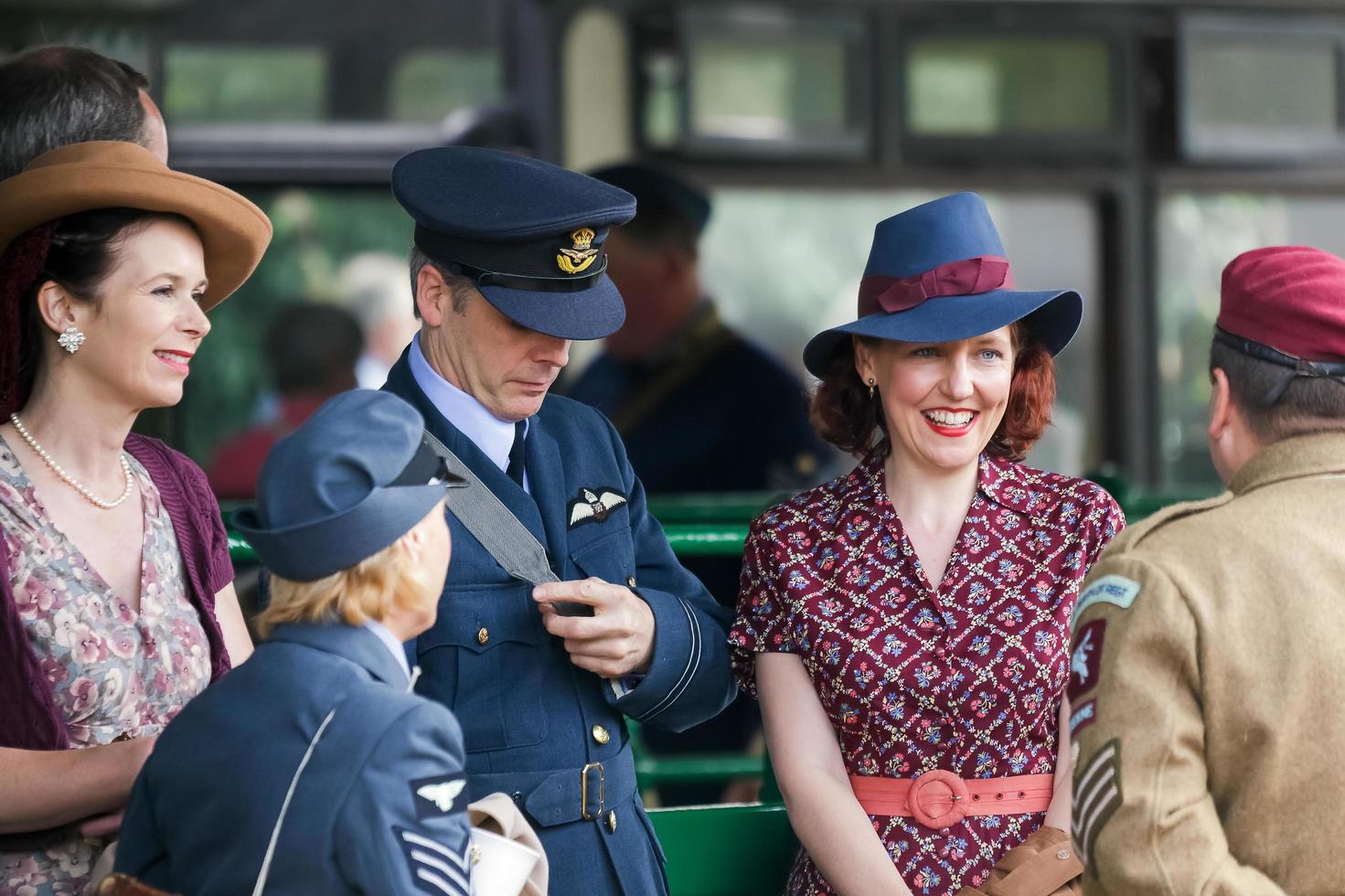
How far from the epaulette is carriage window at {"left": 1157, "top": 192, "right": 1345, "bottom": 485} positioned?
10.7ft

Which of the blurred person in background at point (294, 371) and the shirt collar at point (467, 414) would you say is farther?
the blurred person in background at point (294, 371)

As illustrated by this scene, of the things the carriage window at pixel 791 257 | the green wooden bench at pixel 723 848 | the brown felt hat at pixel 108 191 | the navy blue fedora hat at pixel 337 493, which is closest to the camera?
the navy blue fedora hat at pixel 337 493

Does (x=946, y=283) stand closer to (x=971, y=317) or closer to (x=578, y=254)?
(x=971, y=317)

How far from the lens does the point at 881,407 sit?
300cm

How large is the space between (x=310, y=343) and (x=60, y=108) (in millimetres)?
2284

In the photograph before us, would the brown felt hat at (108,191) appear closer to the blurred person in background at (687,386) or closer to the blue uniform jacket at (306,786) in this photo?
the blue uniform jacket at (306,786)

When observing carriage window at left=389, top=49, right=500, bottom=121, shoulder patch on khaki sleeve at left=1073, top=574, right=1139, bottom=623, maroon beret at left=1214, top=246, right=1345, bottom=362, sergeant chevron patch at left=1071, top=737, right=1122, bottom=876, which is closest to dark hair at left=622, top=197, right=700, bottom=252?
carriage window at left=389, top=49, right=500, bottom=121

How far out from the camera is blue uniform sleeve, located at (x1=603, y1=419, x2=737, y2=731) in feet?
8.47

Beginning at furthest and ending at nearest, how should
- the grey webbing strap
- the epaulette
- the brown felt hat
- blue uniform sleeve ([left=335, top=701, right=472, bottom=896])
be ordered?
1. the grey webbing strap
2. the brown felt hat
3. the epaulette
4. blue uniform sleeve ([left=335, top=701, right=472, bottom=896])

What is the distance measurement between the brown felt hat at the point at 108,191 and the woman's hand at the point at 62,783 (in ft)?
2.49

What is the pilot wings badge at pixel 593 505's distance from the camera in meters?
2.64

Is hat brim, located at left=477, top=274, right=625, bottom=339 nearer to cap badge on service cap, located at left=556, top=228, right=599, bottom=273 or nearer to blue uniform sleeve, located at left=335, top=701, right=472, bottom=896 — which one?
cap badge on service cap, located at left=556, top=228, right=599, bottom=273

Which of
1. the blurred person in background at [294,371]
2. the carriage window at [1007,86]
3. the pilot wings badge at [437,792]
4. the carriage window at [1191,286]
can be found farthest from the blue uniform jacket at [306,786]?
the carriage window at [1191,286]

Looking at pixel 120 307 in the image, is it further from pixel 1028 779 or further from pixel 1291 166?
pixel 1291 166
